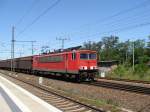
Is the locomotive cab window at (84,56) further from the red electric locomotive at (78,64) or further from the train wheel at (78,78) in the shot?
the train wheel at (78,78)

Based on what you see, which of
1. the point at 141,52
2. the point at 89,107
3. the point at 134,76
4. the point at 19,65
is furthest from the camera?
the point at 141,52

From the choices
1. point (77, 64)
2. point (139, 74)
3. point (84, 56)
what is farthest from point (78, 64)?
point (139, 74)

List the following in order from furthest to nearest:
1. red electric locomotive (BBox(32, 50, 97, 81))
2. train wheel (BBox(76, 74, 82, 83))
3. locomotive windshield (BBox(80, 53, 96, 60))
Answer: locomotive windshield (BBox(80, 53, 96, 60)) < train wheel (BBox(76, 74, 82, 83)) < red electric locomotive (BBox(32, 50, 97, 81))

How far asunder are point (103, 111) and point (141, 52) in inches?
4577

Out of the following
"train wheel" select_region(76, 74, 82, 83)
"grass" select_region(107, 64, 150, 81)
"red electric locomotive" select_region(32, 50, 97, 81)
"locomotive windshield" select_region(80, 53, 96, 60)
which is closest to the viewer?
"red electric locomotive" select_region(32, 50, 97, 81)

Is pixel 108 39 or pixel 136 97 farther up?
pixel 108 39

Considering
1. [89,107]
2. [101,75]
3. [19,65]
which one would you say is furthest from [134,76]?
[19,65]

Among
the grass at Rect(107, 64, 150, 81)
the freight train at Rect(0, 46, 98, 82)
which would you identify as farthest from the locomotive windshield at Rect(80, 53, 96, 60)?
the grass at Rect(107, 64, 150, 81)

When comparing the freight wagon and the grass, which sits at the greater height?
the freight wagon

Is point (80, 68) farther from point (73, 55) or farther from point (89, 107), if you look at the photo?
point (89, 107)

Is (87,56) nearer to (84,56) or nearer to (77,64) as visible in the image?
(84,56)

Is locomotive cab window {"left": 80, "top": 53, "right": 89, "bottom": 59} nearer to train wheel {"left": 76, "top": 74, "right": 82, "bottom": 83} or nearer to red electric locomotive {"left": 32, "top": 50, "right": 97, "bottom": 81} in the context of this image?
red electric locomotive {"left": 32, "top": 50, "right": 97, "bottom": 81}

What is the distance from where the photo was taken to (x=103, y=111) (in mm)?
13734

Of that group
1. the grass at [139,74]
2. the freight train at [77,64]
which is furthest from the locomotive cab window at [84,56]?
the grass at [139,74]
